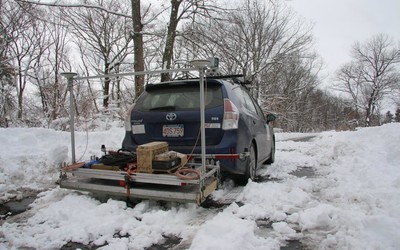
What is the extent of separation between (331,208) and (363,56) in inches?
2232

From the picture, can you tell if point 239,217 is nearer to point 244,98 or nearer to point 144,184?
point 144,184

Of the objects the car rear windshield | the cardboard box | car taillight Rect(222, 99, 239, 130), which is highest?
the car rear windshield

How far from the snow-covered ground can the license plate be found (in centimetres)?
103

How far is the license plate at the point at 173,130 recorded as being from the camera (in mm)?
4676

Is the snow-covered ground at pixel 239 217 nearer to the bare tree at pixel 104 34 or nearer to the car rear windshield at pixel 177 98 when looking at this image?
the car rear windshield at pixel 177 98

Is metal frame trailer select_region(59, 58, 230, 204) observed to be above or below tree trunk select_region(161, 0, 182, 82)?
below

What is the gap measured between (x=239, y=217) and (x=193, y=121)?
1.54m

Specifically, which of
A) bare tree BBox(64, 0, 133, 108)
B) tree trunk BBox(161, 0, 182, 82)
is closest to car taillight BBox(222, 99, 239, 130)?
tree trunk BBox(161, 0, 182, 82)

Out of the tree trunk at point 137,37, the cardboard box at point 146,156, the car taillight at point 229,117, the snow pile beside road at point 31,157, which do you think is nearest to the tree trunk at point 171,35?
the tree trunk at point 137,37

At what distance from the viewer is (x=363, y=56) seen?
52844 millimetres

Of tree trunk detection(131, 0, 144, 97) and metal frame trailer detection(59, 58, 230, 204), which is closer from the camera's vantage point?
metal frame trailer detection(59, 58, 230, 204)

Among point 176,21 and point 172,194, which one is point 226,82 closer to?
point 172,194

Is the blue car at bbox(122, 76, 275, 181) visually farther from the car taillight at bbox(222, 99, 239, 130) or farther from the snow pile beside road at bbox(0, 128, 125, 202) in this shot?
the snow pile beside road at bbox(0, 128, 125, 202)

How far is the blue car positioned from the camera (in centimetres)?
453
